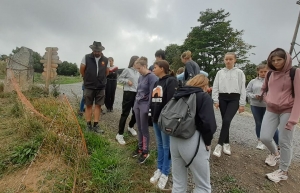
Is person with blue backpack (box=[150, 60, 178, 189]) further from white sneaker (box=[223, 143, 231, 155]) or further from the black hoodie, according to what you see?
white sneaker (box=[223, 143, 231, 155])

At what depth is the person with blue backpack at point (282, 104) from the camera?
254 centimetres

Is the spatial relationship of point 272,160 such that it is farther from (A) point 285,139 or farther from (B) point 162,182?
(B) point 162,182

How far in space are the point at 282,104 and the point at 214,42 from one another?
3005cm

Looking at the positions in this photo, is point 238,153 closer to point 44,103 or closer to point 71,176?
point 71,176

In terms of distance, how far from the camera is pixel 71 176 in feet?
8.72

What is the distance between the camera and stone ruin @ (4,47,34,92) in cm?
756

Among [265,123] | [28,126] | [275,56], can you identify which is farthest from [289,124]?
[28,126]

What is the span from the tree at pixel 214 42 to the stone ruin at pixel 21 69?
25.2 m

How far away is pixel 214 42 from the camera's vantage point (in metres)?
30.5

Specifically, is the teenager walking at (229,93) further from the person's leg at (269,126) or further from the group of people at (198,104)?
the person's leg at (269,126)

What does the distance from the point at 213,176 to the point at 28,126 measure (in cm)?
337

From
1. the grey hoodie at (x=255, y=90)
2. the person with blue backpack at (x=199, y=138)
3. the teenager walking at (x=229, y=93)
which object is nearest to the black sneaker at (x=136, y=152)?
the teenager walking at (x=229, y=93)

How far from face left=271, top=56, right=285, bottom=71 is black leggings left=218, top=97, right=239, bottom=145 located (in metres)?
0.83

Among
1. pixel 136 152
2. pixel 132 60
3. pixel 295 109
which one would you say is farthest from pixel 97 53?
pixel 295 109
